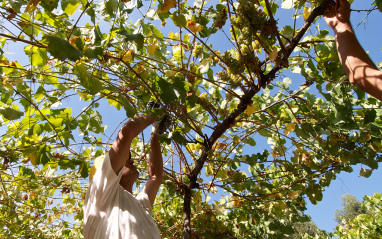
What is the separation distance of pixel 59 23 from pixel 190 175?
61.9 inches

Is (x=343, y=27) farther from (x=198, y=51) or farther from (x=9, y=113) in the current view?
(x=9, y=113)

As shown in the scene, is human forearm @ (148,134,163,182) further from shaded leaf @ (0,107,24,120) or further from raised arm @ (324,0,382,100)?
raised arm @ (324,0,382,100)

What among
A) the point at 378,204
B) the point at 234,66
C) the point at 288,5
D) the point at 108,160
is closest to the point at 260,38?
the point at 234,66

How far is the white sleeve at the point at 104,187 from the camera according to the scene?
138 centimetres

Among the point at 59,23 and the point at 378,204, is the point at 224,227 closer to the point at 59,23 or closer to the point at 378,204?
the point at 59,23

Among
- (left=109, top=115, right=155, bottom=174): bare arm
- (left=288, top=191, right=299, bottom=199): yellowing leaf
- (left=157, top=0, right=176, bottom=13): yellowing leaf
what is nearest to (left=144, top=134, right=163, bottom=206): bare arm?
(left=109, top=115, right=155, bottom=174): bare arm

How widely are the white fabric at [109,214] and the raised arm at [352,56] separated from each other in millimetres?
1254

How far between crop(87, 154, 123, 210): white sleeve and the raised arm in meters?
1.26

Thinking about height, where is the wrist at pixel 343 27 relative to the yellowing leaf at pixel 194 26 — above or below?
below

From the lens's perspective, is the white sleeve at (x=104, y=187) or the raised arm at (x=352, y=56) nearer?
the raised arm at (x=352, y=56)

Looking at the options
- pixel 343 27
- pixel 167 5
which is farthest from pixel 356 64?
pixel 167 5

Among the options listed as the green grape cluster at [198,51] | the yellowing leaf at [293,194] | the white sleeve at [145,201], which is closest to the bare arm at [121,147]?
the white sleeve at [145,201]

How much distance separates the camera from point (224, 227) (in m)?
3.06

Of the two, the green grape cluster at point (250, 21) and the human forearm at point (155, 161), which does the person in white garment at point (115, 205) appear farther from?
the green grape cluster at point (250, 21)
